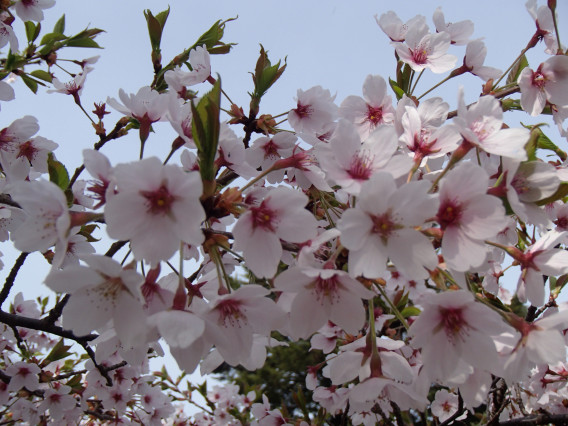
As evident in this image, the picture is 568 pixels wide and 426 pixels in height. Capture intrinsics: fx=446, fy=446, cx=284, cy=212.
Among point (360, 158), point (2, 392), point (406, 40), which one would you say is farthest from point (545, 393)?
point (2, 392)

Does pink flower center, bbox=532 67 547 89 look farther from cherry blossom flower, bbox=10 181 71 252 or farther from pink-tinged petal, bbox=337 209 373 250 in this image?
cherry blossom flower, bbox=10 181 71 252

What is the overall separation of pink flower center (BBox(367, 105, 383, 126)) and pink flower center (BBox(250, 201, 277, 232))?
83 centimetres

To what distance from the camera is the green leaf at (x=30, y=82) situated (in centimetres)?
260

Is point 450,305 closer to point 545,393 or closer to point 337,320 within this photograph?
point 337,320

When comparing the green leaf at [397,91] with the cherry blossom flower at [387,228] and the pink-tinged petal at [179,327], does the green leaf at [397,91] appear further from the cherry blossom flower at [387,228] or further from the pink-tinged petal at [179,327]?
the pink-tinged petal at [179,327]

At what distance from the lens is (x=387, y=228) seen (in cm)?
108

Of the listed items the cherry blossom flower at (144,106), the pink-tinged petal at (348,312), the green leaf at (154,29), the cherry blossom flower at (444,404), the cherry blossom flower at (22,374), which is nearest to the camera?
the pink-tinged petal at (348,312)

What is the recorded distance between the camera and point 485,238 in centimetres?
108

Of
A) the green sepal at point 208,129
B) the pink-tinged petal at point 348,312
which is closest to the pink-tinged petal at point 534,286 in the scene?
the pink-tinged petal at point 348,312

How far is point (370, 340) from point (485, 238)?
1.60ft

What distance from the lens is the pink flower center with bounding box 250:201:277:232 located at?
1.19 metres

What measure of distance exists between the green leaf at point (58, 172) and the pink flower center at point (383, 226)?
3.71 ft

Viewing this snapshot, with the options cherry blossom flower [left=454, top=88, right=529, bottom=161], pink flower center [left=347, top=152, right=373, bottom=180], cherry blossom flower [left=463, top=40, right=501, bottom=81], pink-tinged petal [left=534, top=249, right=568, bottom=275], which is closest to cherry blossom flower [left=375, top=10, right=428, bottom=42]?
cherry blossom flower [left=463, top=40, right=501, bottom=81]

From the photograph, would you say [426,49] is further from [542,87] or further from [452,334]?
[452,334]
